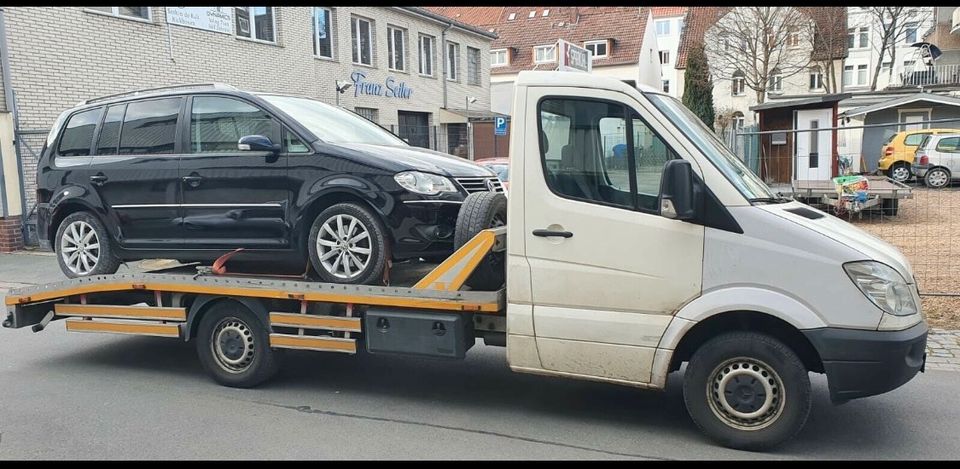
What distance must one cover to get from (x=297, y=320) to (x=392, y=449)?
1535 mm

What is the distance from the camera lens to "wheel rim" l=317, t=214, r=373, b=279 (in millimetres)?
5547

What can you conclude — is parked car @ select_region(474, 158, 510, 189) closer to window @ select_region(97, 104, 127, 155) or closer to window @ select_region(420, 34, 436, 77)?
window @ select_region(97, 104, 127, 155)

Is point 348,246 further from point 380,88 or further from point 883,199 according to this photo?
point 380,88

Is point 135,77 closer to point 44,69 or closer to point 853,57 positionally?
point 44,69

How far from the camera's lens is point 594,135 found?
470 centimetres

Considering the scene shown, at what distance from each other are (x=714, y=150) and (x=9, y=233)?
13.9 meters

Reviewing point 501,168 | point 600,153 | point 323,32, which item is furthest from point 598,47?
point 600,153

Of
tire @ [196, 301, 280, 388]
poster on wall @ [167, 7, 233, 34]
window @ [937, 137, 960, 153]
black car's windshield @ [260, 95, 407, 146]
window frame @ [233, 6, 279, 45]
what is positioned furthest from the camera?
window @ [937, 137, 960, 153]

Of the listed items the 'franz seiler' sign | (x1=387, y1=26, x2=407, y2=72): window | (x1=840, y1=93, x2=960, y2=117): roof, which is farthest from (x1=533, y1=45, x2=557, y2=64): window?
the 'franz seiler' sign

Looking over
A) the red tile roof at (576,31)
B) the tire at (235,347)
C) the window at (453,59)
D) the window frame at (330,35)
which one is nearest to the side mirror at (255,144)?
the tire at (235,347)

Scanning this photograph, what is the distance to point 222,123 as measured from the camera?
20.3ft

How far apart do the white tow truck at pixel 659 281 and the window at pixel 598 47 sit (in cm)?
4555

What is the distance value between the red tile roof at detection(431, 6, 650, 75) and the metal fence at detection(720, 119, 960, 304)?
27798 millimetres

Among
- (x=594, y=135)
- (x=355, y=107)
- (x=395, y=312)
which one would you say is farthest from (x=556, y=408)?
(x=355, y=107)
